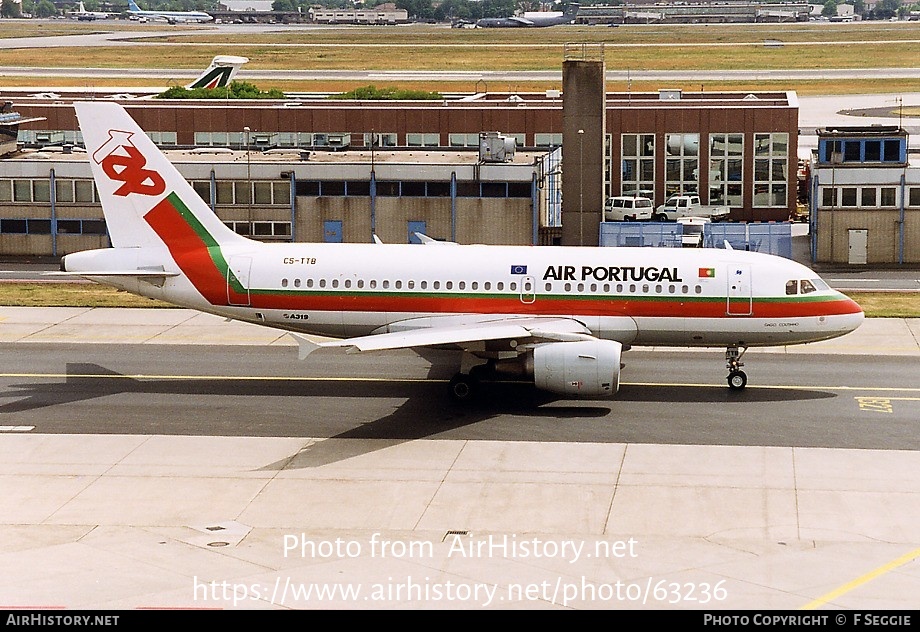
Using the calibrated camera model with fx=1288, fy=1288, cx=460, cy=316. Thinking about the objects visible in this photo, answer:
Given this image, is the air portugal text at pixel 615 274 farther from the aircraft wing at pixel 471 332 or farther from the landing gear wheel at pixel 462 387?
the landing gear wheel at pixel 462 387

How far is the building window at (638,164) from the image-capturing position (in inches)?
3049

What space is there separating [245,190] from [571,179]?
1630 centimetres

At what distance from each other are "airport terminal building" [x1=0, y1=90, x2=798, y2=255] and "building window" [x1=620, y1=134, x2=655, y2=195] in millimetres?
85

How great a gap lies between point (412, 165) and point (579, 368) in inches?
1125

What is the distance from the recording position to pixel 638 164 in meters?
78.1

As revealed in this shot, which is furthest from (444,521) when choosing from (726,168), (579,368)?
(726,168)

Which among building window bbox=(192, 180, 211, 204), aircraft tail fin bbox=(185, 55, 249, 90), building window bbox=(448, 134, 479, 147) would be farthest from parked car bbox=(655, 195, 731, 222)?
aircraft tail fin bbox=(185, 55, 249, 90)

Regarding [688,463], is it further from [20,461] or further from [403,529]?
[20,461]

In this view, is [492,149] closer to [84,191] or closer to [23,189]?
[84,191]

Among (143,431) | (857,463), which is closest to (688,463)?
(857,463)

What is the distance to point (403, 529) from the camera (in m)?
26.4

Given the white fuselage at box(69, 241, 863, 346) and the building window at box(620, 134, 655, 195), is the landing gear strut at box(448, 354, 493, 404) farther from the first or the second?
the building window at box(620, 134, 655, 195)

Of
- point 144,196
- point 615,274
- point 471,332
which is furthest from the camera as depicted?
point 144,196

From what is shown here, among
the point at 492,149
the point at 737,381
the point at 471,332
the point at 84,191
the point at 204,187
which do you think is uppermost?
the point at 492,149
